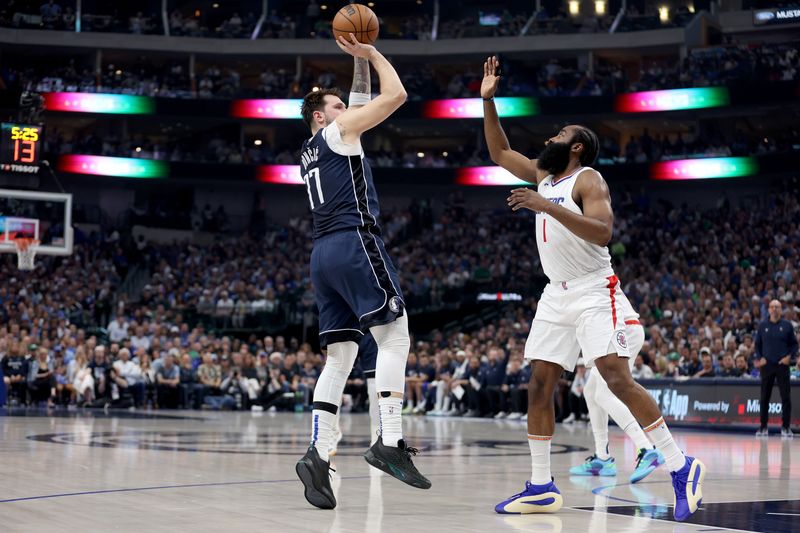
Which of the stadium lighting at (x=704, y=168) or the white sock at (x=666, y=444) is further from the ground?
the stadium lighting at (x=704, y=168)

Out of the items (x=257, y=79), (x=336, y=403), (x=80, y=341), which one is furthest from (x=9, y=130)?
(x=257, y=79)

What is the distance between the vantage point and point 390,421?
640 centimetres

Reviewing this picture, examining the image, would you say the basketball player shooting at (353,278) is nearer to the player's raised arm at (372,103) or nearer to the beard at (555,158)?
the player's raised arm at (372,103)

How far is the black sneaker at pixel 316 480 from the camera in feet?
19.9

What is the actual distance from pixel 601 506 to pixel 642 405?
2.43 feet

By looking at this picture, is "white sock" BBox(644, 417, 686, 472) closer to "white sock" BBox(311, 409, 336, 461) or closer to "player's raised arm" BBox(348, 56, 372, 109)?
"white sock" BBox(311, 409, 336, 461)

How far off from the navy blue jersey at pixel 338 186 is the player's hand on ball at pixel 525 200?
119cm

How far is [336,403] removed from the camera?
664 centimetres

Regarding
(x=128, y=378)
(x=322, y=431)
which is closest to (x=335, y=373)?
(x=322, y=431)

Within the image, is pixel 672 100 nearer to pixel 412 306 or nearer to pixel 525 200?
pixel 412 306

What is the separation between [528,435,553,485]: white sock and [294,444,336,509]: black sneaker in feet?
4.25

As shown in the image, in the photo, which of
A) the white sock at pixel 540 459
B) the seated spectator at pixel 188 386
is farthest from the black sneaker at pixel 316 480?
the seated spectator at pixel 188 386

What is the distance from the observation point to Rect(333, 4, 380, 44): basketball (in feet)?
22.4

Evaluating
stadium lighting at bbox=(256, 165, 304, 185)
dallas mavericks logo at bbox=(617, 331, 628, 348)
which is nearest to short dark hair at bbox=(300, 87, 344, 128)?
dallas mavericks logo at bbox=(617, 331, 628, 348)
